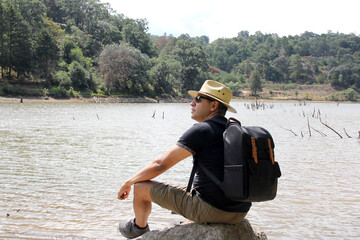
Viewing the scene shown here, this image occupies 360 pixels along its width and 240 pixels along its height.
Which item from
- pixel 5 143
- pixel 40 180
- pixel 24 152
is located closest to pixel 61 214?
pixel 40 180

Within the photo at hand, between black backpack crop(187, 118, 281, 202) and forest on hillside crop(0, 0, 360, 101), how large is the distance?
52203mm

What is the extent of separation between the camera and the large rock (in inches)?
139

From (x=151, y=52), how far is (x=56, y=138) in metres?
87.3

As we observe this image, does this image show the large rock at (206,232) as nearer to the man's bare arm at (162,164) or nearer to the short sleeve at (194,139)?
the man's bare arm at (162,164)

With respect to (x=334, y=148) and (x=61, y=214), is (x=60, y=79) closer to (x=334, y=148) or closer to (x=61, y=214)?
(x=334, y=148)

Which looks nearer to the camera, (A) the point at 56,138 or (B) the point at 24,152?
(B) the point at 24,152

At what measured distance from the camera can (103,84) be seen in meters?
66.2

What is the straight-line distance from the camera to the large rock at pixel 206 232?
353cm

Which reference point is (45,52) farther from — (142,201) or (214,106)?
(214,106)

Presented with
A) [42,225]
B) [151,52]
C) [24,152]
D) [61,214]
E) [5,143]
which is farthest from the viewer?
[151,52]

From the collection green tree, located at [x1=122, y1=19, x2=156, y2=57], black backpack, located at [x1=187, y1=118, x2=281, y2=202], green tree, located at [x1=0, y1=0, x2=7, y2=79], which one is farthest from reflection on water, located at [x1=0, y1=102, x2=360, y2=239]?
green tree, located at [x1=122, y1=19, x2=156, y2=57]

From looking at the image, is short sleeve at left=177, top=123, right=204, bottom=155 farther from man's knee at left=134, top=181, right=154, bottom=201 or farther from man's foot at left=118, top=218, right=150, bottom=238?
man's foot at left=118, top=218, right=150, bottom=238

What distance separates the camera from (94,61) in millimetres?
77438

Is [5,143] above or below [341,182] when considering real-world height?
below
